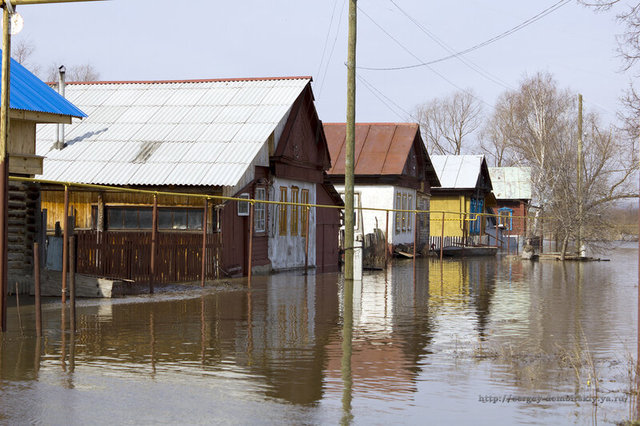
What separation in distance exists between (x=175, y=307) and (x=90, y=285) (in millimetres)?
2828

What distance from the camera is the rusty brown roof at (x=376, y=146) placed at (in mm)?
42844

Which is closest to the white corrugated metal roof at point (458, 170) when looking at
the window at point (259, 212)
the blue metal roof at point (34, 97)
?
the window at point (259, 212)

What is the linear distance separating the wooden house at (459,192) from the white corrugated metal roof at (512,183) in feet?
36.5

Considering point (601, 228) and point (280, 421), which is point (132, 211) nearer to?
point (280, 421)

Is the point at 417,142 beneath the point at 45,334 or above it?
above

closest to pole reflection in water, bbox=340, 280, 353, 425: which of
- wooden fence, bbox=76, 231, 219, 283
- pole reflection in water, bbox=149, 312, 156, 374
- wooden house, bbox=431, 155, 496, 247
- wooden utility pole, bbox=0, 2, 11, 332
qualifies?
pole reflection in water, bbox=149, 312, 156, 374

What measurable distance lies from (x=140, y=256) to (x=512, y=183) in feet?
173

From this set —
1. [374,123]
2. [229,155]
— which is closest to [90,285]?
[229,155]

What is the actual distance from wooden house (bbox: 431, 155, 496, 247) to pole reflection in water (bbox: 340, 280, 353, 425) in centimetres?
3462

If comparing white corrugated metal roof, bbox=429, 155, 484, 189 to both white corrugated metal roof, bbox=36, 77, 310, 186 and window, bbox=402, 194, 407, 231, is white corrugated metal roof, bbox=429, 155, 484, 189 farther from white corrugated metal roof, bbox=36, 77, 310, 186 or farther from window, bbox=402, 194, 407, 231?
white corrugated metal roof, bbox=36, 77, 310, 186

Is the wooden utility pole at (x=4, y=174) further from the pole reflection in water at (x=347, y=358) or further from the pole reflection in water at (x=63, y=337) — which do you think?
the pole reflection in water at (x=347, y=358)

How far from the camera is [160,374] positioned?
9938mm

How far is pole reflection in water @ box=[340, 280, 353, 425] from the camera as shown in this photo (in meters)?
8.11

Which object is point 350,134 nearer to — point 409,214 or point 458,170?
point 409,214
